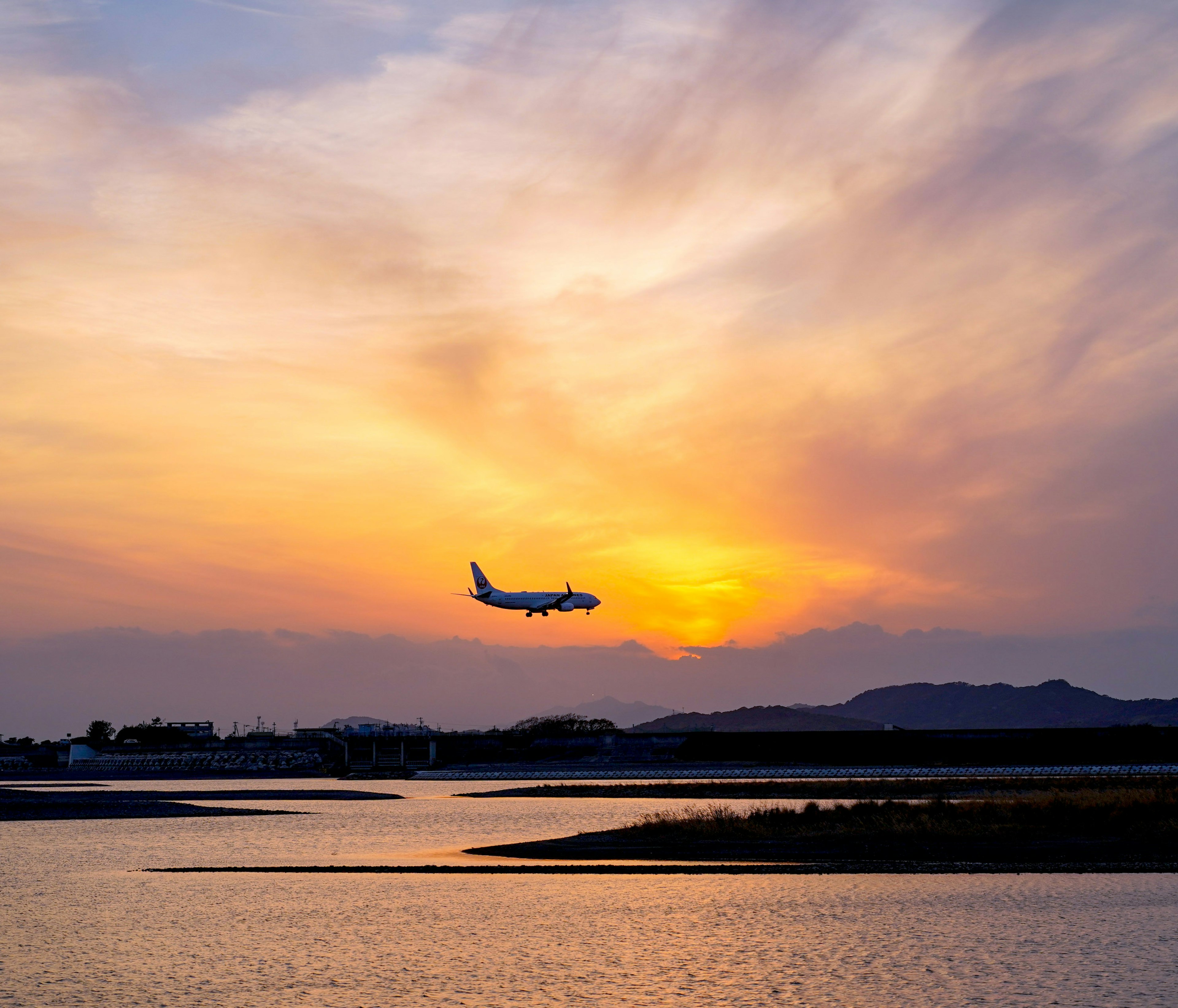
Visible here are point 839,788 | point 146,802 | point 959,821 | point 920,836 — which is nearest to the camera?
point 920,836

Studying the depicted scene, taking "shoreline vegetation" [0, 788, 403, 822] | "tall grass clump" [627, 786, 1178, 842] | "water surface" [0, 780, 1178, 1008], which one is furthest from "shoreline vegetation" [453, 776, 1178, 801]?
"water surface" [0, 780, 1178, 1008]

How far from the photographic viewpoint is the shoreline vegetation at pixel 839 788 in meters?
96.7

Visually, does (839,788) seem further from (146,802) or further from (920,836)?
(146,802)

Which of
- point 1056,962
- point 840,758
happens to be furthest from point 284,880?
point 840,758

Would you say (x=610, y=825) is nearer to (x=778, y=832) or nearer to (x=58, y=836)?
(x=778, y=832)

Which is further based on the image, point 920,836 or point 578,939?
point 920,836

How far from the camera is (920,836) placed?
199 feet

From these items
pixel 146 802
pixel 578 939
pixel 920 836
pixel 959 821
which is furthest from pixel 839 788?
pixel 578 939

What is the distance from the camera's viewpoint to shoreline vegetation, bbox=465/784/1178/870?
54.3m

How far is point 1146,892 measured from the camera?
42.0 metres

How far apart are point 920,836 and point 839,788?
55.3m

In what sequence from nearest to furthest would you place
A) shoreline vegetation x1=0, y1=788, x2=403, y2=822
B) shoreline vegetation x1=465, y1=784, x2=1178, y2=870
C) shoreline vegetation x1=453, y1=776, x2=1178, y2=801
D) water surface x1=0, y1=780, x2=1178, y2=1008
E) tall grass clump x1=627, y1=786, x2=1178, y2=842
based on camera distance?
water surface x1=0, y1=780, x2=1178, y2=1008 < shoreline vegetation x1=465, y1=784, x2=1178, y2=870 < tall grass clump x1=627, y1=786, x2=1178, y2=842 < shoreline vegetation x1=453, y1=776, x2=1178, y2=801 < shoreline vegetation x1=0, y1=788, x2=403, y2=822

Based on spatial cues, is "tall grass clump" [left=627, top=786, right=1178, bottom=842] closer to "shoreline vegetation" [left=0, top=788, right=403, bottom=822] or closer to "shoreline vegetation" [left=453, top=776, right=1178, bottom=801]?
"shoreline vegetation" [left=453, top=776, right=1178, bottom=801]

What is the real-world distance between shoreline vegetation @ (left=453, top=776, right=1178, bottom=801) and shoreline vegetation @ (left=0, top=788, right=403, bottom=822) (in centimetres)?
1569
